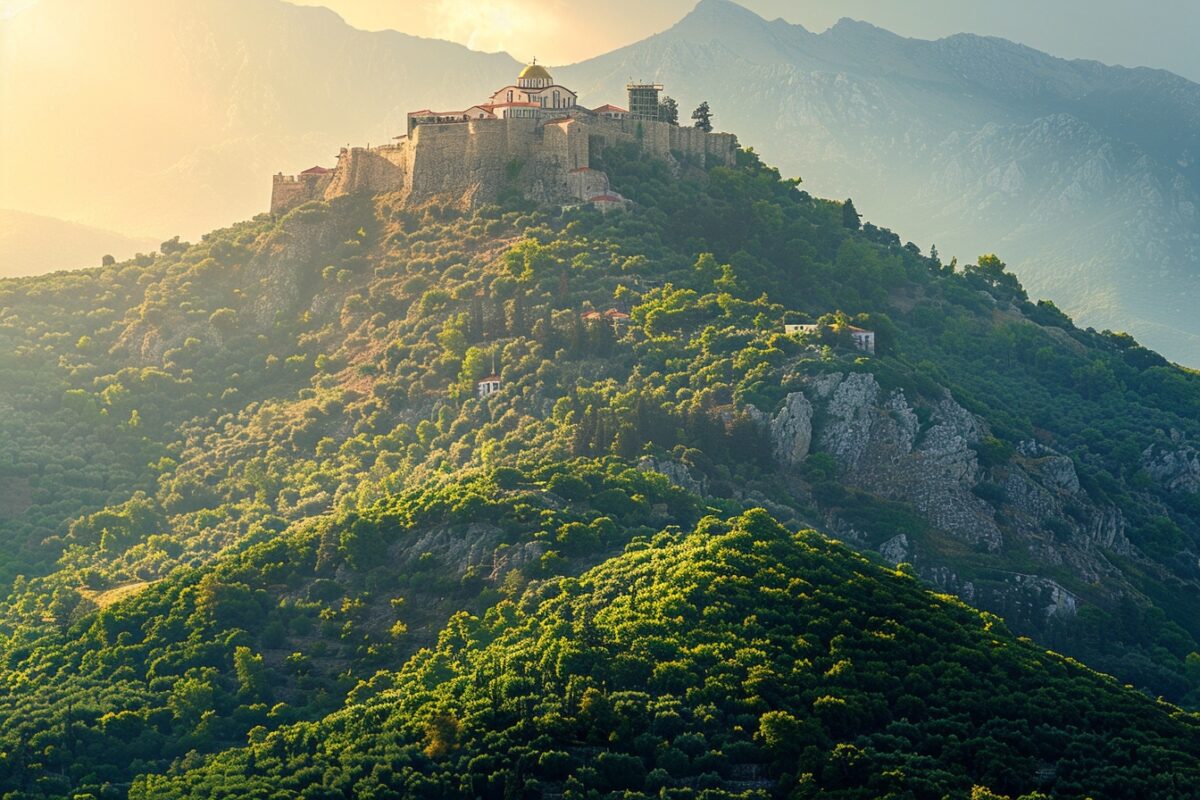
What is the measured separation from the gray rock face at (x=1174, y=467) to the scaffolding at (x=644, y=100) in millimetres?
46128

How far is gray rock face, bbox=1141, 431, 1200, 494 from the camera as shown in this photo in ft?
514

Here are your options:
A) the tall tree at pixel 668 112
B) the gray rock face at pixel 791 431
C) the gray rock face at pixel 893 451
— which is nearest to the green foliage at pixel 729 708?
the gray rock face at pixel 791 431

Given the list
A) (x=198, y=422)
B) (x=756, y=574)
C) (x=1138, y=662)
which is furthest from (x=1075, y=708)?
(x=198, y=422)

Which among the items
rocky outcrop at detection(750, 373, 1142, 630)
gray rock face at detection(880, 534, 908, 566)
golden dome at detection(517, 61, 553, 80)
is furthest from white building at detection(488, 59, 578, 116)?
gray rock face at detection(880, 534, 908, 566)

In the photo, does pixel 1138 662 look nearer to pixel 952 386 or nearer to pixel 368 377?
pixel 952 386

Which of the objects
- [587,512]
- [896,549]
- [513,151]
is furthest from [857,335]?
[587,512]

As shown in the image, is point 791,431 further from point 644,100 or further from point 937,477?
point 644,100

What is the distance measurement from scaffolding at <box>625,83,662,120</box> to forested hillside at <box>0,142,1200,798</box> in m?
5.71

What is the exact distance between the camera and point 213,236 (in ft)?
572

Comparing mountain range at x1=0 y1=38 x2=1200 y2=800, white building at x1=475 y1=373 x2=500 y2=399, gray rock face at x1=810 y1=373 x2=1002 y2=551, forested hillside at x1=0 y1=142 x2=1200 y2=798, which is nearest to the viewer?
mountain range at x1=0 y1=38 x2=1200 y2=800

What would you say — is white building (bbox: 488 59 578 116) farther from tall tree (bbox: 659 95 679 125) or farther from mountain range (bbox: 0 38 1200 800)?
tall tree (bbox: 659 95 679 125)

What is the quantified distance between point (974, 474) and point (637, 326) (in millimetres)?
24512

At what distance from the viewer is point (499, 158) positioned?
16050 centimetres

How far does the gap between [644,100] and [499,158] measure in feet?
54.4
